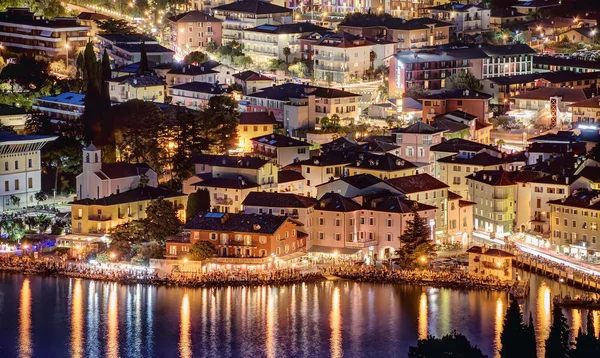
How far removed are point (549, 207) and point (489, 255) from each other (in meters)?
2.47

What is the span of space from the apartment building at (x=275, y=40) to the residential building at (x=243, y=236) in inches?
622

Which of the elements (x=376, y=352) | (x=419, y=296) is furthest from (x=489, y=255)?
(x=376, y=352)

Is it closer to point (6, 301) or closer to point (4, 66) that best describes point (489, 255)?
point (6, 301)

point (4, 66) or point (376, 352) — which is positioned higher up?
point (4, 66)

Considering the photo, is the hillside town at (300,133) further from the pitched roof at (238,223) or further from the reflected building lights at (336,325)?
the reflected building lights at (336,325)

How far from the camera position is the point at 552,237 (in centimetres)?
3547

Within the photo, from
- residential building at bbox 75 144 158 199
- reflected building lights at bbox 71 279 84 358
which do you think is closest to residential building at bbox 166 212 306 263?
reflected building lights at bbox 71 279 84 358

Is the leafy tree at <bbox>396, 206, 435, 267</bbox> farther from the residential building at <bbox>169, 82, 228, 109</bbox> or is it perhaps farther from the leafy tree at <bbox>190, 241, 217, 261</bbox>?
the residential building at <bbox>169, 82, 228, 109</bbox>

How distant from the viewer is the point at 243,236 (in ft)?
113

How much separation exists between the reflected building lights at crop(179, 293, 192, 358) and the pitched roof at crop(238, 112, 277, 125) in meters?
9.10

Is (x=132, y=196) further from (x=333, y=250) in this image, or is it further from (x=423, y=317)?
(x=423, y=317)

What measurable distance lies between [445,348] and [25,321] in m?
7.39

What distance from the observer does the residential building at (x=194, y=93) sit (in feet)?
149

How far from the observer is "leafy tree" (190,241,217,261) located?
34.2 metres
